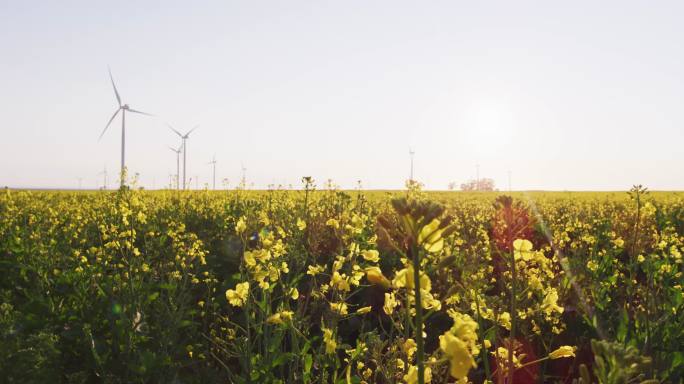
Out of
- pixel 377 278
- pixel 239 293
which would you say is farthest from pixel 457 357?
pixel 239 293

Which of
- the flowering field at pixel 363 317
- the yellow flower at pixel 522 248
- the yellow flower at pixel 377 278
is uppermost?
the yellow flower at pixel 522 248

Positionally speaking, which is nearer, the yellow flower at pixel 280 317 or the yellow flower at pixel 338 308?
the yellow flower at pixel 280 317

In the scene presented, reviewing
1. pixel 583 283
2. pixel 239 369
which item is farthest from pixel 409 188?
pixel 239 369

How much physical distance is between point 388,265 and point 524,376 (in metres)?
3.61

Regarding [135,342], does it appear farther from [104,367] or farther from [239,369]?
[239,369]

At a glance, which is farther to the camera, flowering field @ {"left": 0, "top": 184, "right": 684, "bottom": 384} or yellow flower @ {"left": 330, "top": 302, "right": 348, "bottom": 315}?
yellow flower @ {"left": 330, "top": 302, "right": 348, "bottom": 315}

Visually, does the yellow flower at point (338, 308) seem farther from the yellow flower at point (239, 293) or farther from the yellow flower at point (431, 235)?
the yellow flower at point (431, 235)

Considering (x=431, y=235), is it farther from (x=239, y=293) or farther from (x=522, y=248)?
(x=239, y=293)

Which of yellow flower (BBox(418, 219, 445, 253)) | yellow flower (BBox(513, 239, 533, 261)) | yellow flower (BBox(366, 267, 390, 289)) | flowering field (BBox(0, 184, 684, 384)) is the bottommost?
flowering field (BBox(0, 184, 684, 384))

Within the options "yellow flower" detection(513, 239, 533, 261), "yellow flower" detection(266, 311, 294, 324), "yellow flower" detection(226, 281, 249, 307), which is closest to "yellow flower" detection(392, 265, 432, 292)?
"yellow flower" detection(513, 239, 533, 261)

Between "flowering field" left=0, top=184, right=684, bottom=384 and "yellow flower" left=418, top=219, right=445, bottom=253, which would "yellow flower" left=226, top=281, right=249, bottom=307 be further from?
"yellow flower" left=418, top=219, right=445, bottom=253

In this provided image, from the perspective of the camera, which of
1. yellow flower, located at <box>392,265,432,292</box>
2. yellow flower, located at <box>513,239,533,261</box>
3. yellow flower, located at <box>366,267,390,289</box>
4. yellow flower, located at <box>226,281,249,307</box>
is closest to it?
yellow flower, located at <box>392,265,432,292</box>

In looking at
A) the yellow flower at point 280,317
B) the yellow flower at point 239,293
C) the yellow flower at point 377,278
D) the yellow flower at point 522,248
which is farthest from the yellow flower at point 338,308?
the yellow flower at point 377,278

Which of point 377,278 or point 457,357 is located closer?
point 457,357
